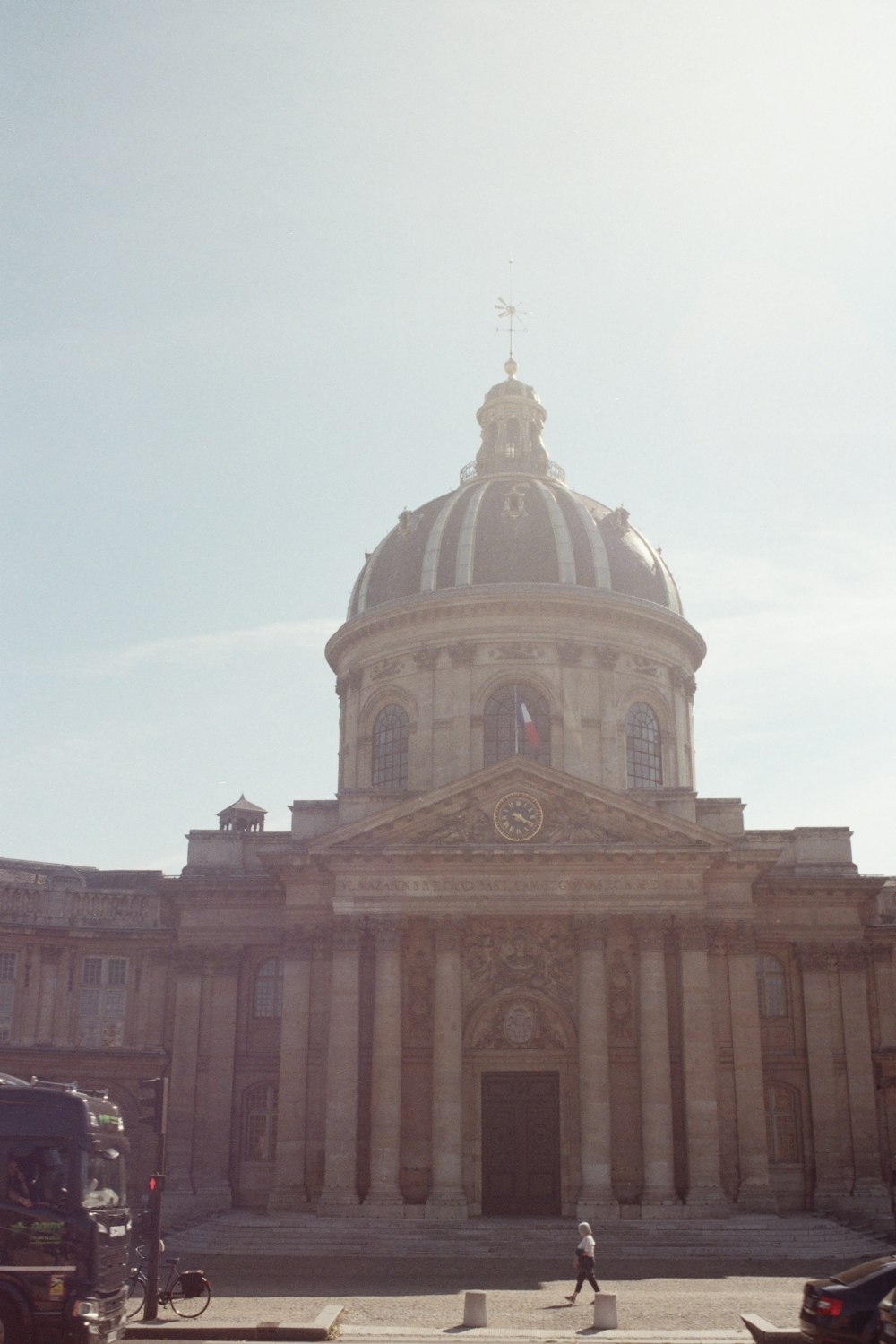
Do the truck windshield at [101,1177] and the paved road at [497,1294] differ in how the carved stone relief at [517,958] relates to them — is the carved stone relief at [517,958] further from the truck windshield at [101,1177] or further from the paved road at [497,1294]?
the truck windshield at [101,1177]

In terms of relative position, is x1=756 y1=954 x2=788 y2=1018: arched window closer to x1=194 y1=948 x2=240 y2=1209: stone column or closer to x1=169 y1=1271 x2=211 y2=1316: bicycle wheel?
x1=194 y1=948 x2=240 y2=1209: stone column

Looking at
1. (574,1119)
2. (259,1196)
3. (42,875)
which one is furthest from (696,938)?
(42,875)

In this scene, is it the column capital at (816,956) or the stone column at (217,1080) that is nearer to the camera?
the stone column at (217,1080)

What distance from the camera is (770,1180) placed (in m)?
42.4

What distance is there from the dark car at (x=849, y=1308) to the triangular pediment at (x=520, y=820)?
23195mm

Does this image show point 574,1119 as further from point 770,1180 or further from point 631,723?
point 631,723

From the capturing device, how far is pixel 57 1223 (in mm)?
18016

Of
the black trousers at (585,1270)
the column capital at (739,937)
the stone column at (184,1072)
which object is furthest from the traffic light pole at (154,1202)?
the column capital at (739,937)

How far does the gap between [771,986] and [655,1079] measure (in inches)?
285

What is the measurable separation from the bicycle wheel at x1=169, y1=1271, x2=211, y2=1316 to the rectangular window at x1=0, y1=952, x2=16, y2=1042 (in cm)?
2332

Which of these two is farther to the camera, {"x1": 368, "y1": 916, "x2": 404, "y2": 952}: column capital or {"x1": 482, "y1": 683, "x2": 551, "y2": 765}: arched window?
{"x1": 482, "y1": 683, "x2": 551, "y2": 765}: arched window

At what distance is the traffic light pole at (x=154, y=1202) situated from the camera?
22516mm

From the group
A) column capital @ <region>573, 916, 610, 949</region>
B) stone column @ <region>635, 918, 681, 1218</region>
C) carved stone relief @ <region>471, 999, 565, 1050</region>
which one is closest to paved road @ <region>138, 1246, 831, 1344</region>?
stone column @ <region>635, 918, 681, 1218</region>

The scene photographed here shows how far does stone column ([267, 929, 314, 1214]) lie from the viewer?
130 feet
